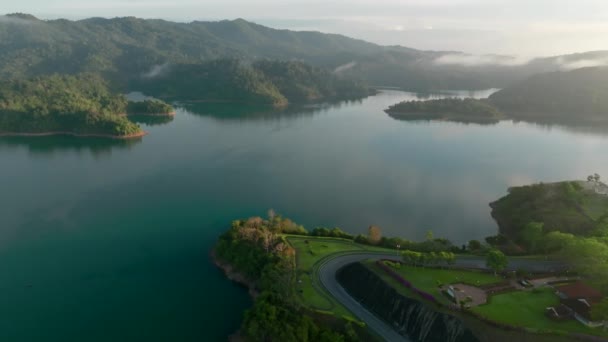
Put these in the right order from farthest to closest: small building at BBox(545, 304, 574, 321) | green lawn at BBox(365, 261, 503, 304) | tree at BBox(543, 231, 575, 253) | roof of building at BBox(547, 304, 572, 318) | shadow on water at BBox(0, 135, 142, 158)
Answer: shadow on water at BBox(0, 135, 142, 158) < tree at BBox(543, 231, 575, 253) < green lawn at BBox(365, 261, 503, 304) < roof of building at BBox(547, 304, 572, 318) < small building at BBox(545, 304, 574, 321)

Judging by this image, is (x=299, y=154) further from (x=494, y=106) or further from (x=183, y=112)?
(x=494, y=106)

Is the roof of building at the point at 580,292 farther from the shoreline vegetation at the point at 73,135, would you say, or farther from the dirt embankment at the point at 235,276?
the shoreline vegetation at the point at 73,135

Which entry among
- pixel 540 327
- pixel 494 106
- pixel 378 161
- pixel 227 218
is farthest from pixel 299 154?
pixel 494 106

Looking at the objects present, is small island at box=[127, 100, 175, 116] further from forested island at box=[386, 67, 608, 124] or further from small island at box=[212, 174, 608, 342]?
small island at box=[212, 174, 608, 342]

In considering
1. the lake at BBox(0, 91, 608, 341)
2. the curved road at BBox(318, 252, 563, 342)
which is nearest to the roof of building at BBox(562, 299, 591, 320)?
the curved road at BBox(318, 252, 563, 342)

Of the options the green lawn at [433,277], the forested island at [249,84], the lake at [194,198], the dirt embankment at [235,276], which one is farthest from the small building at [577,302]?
the forested island at [249,84]

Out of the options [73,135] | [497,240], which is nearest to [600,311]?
[497,240]
